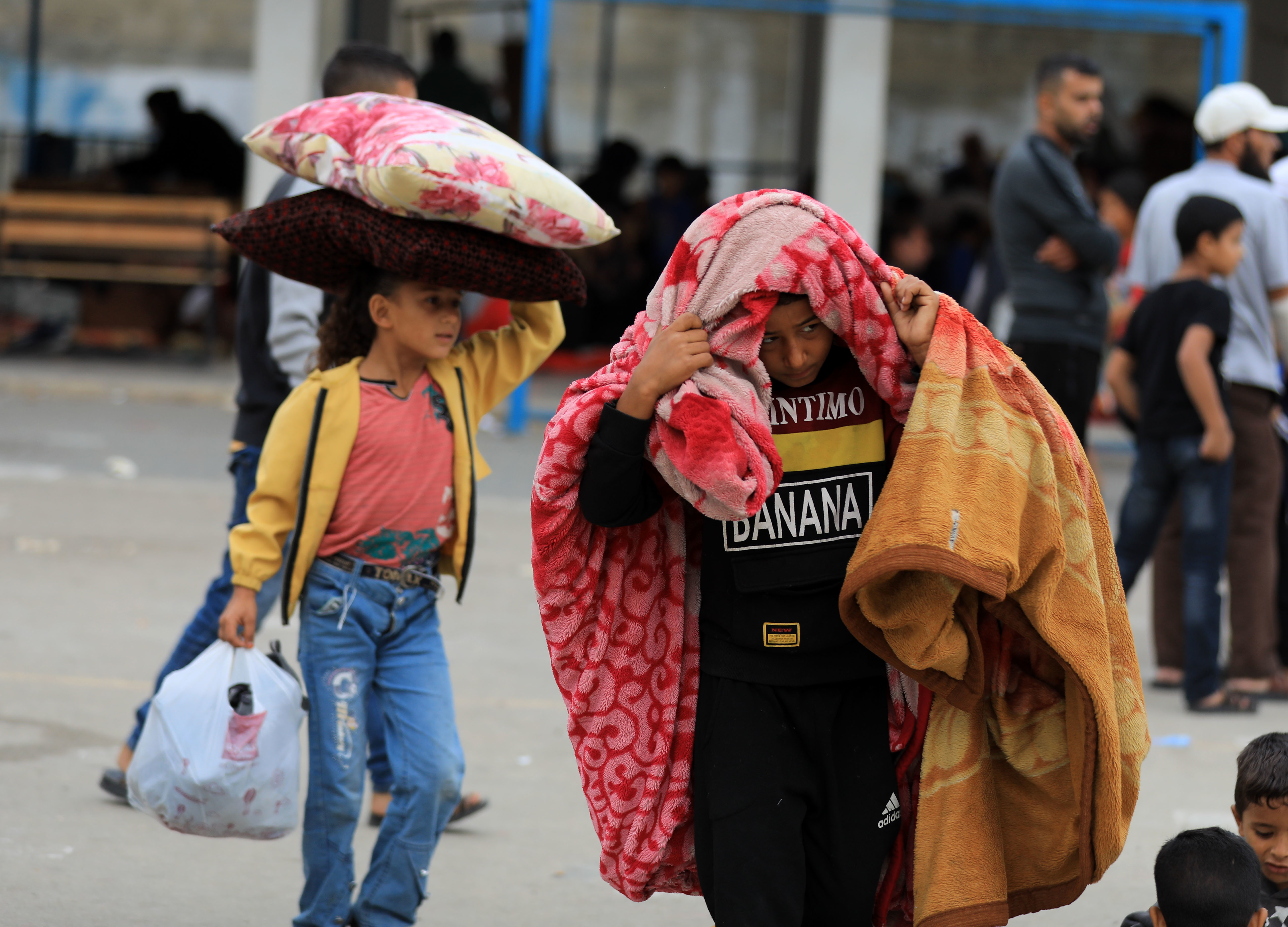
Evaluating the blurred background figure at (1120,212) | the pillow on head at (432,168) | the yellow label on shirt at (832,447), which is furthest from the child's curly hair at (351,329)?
the blurred background figure at (1120,212)

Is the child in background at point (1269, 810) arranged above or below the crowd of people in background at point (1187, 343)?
below

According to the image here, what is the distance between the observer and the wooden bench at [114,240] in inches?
519

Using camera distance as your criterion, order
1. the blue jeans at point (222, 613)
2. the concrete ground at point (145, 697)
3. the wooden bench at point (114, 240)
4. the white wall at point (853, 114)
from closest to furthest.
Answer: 1. the concrete ground at point (145, 697)
2. the blue jeans at point (222, 613)
3. the white wall at point (853, 114)
4. the wooden bench at point (114, 240)

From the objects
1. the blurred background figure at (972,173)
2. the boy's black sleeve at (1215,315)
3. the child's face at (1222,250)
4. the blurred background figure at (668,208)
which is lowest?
the boy's black sleeve at (1215,315)

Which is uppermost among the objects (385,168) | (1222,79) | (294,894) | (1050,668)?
(1222,79)

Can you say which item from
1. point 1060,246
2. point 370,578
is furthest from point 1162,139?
point 370,578

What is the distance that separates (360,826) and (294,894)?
0.49 m

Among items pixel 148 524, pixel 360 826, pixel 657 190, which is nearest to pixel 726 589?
pixel 360 826

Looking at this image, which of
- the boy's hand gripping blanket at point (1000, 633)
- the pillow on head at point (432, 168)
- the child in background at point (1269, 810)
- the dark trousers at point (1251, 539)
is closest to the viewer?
the boy's hand gripping blanket at point (1000, 633)

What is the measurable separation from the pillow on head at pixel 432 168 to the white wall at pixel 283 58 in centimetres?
915

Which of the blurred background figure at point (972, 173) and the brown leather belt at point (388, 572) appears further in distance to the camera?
the blurred background figure at point (972, 173)

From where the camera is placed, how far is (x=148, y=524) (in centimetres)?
803

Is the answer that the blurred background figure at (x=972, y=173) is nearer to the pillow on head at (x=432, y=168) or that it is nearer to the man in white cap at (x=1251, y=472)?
the man in white cap at (x=1251, y=472)

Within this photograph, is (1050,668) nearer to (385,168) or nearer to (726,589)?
(726,589)
